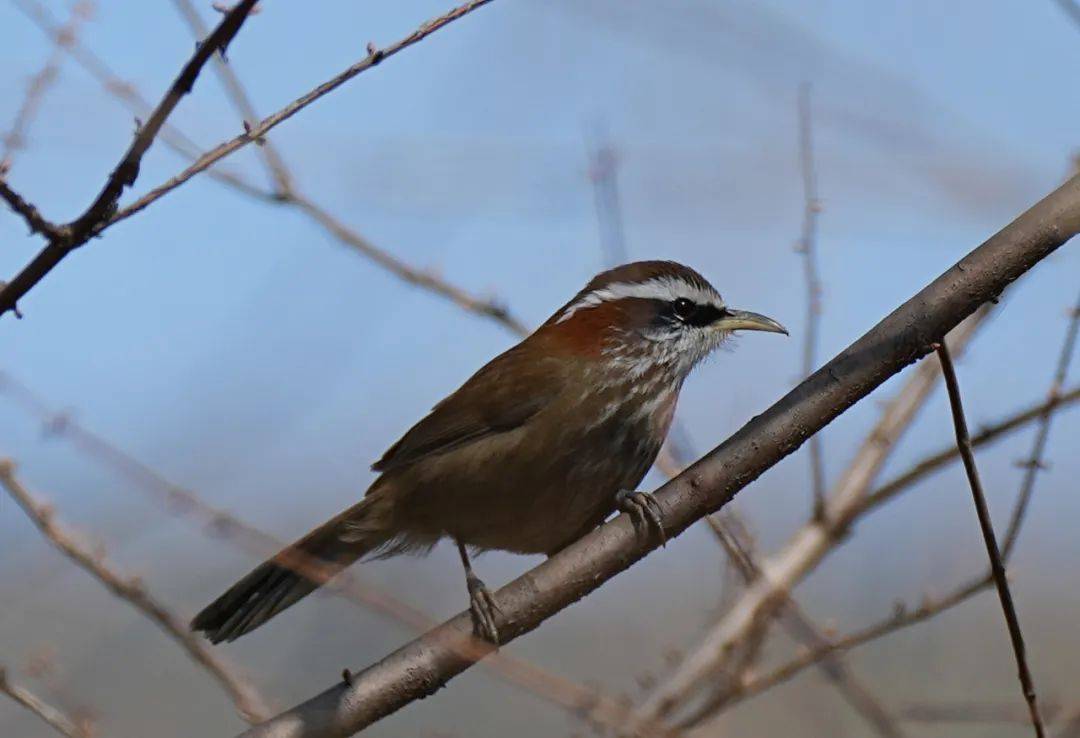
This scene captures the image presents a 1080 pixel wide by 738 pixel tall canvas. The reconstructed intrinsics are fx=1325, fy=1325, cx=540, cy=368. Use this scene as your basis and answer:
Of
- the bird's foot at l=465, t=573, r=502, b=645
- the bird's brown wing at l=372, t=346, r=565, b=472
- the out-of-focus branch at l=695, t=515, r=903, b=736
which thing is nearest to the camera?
the bird's foot at l=465, t=573, r=502, b=645

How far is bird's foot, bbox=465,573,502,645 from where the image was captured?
12.1 ft

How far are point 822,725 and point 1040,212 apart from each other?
260cm

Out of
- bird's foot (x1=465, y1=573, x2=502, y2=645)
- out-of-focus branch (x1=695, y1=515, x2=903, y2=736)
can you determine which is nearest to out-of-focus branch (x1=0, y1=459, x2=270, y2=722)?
bird's foot (x1=465, y1=573, x2=502, y2=645)

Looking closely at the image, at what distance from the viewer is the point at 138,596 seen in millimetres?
4031

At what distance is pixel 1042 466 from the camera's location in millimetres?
3672

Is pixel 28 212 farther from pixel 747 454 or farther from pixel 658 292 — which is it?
pixel 658 292

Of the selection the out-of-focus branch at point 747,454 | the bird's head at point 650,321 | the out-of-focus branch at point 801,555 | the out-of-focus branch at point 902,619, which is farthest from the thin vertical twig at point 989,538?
the bird's head at point 650,321

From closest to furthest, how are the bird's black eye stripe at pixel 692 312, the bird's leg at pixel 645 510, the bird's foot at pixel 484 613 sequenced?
the bird's foot at pixel 484 613
the bird's leg at pixel 645 510
the bird's black eye stripe at pixel 692 312

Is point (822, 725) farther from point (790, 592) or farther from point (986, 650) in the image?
point (986, 650)

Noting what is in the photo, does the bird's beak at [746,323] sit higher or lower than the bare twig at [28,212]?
higher

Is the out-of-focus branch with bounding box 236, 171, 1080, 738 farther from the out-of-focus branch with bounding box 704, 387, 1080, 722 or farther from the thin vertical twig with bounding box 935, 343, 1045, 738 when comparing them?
the out-of-focus branch with bounding box 704, 387, 1080, 722

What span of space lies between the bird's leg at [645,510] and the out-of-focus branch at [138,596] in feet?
4.13

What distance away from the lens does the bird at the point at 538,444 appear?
15.6 ft

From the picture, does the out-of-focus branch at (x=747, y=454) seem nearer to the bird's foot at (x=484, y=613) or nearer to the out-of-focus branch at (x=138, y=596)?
the bird's foot at (x=484, y=613)
